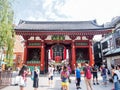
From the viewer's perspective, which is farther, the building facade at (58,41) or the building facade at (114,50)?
the building facade at (58,41)

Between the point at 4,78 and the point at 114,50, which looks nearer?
the point at 4,78

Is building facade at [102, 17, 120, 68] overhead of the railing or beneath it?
overhead

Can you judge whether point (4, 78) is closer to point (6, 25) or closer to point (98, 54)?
point (6, 25)

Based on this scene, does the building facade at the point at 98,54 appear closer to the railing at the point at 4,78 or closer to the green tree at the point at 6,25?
the railing at the point at 4,78

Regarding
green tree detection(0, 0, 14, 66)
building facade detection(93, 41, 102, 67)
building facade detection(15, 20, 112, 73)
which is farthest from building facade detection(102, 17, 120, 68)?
green tree detection(0, 0, 14, 66)

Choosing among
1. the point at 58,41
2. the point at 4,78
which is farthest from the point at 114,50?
the point at 4,78

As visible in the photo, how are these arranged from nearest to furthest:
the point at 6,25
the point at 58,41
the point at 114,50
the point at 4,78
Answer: the point at 6,25 → the point at 4,78 → the point at 114,50 → the point at 58,41

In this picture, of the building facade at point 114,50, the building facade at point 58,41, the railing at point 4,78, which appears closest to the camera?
the railing at point 4,78

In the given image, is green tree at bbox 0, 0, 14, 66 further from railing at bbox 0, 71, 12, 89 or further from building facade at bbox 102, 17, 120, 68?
building facade at bbox 102, 17, 120, 68

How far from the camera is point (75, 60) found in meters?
24.0

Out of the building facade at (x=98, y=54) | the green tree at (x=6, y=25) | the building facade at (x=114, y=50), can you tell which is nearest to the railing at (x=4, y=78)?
the green tree at (x=6, y=25)

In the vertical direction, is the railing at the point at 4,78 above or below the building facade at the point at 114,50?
below

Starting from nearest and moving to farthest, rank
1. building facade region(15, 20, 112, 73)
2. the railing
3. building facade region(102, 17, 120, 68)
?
the railing → building facade region(102, 17, 120, 68) → building facade region(15, 20, 112, 73)

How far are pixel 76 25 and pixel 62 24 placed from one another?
2.42 meters
